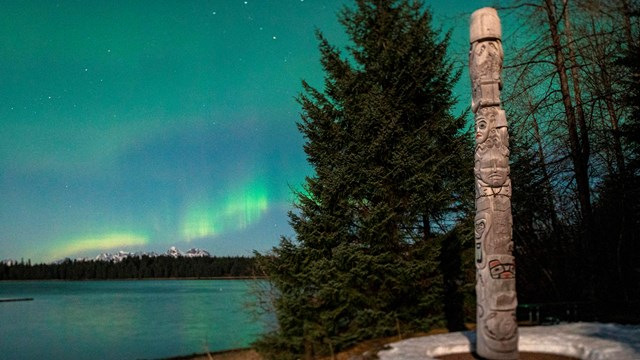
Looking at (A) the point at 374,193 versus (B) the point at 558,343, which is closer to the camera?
(B) the point at 558,343

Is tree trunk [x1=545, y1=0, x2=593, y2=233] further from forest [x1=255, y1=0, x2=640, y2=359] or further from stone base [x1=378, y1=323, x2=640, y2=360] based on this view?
stone base [x1=378, y1=323, x2=640, y2=360]

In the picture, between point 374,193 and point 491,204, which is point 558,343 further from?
point 374,193

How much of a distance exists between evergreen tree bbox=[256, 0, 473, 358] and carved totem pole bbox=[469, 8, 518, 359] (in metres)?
3.21

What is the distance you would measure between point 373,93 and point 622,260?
23.6ft

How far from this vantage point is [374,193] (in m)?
12.5

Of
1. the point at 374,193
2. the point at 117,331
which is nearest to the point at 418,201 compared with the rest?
the point at 374,193

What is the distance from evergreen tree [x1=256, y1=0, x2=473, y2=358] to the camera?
10.7m

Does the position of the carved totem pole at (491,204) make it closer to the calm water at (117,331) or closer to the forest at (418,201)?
the forest at (418,201)

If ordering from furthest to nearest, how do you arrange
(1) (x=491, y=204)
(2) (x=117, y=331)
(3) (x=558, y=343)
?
(2) (x=117, y=331) → (3) (x=558, y=343) → (1) (x=491, y=204)

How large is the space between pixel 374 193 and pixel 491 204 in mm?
4902

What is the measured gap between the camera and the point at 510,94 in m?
15.2

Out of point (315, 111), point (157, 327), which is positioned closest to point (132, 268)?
point (157, 327)

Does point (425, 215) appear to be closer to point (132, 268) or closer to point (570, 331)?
point (570, 331)

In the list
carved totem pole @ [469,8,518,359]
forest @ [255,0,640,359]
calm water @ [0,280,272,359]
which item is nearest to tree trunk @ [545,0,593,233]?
forest @ [255,0,640,359]
